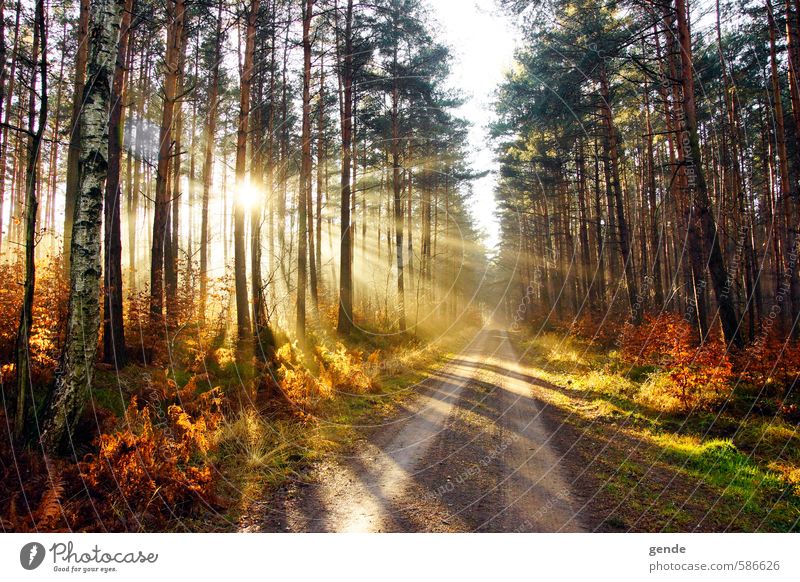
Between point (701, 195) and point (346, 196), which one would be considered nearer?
point (701, 195)

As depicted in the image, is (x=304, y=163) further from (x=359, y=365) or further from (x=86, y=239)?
→ (x=86, y=239)

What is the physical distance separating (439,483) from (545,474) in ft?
5.25

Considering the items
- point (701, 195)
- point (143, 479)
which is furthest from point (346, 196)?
point (143, 479)

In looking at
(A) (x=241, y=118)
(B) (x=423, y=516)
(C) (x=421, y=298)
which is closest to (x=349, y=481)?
(B) (x=423, y=516)

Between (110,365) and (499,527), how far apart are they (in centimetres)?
875

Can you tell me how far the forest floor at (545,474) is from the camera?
15.0ft

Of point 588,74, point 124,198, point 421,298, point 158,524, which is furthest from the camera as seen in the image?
point 421,298

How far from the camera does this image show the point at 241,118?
12070 mm

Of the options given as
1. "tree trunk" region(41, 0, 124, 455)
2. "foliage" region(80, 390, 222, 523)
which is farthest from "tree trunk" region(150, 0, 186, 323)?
"foliage" region(80, 390, 222, 523)

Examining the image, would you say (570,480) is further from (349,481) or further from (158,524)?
(158,524)
